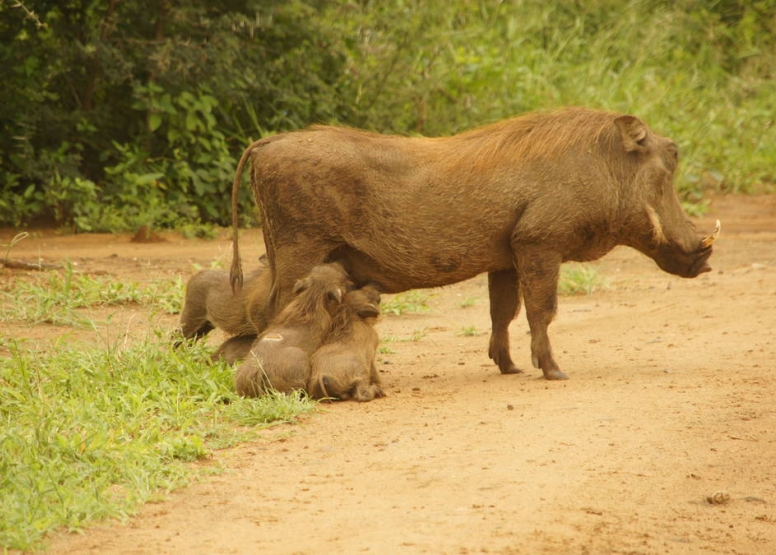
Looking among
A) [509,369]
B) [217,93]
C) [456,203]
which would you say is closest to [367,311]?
[456,203]

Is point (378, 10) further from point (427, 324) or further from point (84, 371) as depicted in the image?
point (84, 371)

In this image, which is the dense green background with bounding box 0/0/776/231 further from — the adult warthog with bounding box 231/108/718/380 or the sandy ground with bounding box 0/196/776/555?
the adult warthog with bounding box 231/108/718/380

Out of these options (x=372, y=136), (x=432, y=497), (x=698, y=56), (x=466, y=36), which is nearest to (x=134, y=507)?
(x=432, y=497)

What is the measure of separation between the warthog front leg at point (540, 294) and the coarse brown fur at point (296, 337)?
2.96ft

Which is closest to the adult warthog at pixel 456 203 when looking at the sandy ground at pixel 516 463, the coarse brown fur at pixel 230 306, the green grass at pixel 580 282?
the coarse brown fur at pixel 230 306

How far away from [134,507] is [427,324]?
13.3 feet

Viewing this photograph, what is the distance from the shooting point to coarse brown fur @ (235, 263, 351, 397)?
198 inches

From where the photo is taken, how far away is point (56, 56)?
33.0 ft

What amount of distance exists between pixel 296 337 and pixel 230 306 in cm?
71

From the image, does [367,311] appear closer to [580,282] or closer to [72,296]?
[72,296]

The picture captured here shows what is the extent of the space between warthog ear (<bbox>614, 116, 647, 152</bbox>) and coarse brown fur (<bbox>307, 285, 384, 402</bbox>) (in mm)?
1525

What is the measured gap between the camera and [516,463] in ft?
13.4

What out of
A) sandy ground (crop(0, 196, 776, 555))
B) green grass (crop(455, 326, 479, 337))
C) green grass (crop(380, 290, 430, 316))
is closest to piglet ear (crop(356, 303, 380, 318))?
sandy ground (crop(0, 196, 776, 555))

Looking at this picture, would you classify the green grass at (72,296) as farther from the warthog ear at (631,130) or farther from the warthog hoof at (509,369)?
the warthog ear at (631,130)
